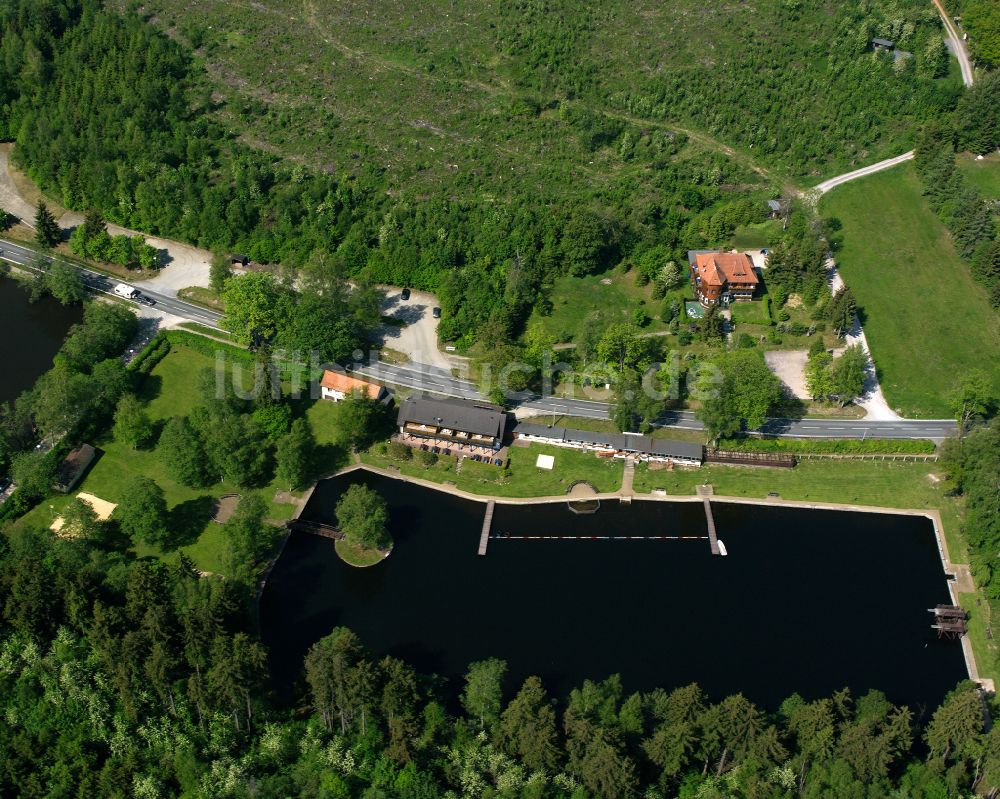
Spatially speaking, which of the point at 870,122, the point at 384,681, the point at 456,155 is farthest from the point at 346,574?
the point at 870,122

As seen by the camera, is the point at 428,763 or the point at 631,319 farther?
the point at 631,319

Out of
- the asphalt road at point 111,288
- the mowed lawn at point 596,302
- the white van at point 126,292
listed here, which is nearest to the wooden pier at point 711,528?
the mowed lawn at point 596,302

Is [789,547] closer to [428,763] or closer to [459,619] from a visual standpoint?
[459,619]

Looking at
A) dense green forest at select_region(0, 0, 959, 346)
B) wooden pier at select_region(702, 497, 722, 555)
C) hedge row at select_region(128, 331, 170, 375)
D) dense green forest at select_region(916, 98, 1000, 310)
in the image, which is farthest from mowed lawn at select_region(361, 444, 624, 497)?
dense green forest at select_region(916, 98, 1000, 310)

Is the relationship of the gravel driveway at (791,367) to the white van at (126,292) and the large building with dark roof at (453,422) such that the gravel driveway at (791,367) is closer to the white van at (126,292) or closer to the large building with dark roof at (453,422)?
the large building with dark roof at (453,422)

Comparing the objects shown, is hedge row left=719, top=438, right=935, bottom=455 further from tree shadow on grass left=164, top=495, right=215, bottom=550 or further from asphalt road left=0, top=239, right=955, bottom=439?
tree shadow on grass left=164, top=495, right=215, bottom=550

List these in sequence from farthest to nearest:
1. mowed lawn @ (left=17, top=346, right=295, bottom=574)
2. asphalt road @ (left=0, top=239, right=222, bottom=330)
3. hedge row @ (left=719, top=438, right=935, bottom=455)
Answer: asphalt road @ (left=0, top=239, right=222, bottom=330) → hedge row @ (left=719, top=438, right=935, bottom=455) → mowed lawn @ (left=17, top=346, right=295, bottom=574)
